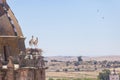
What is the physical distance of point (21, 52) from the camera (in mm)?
31203

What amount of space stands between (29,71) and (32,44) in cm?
280

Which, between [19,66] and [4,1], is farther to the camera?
[4,1]

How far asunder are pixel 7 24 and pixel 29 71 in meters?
3.52

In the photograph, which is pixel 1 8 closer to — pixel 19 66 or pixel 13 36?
pixel 13 36

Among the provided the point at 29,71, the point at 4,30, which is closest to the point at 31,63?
the point at 29,71

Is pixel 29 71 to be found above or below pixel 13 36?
below

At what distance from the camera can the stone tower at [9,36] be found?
3109cm

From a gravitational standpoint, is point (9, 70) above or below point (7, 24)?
below

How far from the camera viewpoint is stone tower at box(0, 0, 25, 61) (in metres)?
31.1

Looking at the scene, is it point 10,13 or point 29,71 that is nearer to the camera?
point 29,71

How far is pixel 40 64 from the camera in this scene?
32188mm

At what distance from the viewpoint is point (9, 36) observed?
1231 inches

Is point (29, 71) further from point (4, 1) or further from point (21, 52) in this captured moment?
point (4, 1)

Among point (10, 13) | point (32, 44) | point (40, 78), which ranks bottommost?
point (40, 78)
